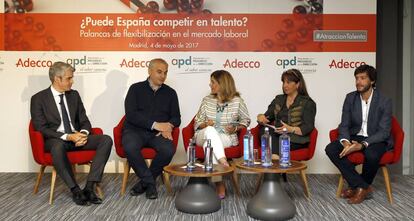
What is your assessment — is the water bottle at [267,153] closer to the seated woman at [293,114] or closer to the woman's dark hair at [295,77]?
the seated woman at [293,114]

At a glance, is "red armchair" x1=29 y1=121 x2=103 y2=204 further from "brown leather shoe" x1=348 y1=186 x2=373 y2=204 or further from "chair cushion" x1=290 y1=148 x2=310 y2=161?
"brown leather shoe" x1=348 y1=186 x2=373 y2=204

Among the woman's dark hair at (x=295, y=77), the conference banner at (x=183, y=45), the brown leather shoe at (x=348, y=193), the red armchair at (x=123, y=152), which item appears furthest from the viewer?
the conference banner at (x=183, y=45)

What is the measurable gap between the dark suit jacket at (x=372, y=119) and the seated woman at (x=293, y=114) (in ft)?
1.20

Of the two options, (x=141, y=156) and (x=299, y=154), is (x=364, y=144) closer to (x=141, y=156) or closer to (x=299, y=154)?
(x=299, y=154)

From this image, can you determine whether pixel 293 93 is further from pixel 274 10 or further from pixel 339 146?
pixel 274 10

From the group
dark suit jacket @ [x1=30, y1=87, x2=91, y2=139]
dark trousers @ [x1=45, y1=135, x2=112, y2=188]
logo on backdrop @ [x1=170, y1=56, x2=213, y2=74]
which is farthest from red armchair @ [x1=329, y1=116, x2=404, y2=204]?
dark suit jacket @ [x1=30, y1=87, x2=91, y2=139]

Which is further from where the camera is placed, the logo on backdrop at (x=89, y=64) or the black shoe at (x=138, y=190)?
the logo on backdrop at (x=89, y=64)

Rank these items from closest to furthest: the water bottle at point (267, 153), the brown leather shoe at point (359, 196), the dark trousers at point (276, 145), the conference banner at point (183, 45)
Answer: the water bottle at point (267, 153), the brown leather shoe at point (359, 196), the dark trousers at point (276, 145), the conference banner at point (183, 45)

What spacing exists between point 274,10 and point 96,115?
8.93 feet

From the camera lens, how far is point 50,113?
15.8 ft

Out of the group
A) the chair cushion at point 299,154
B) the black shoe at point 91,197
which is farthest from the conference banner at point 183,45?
the black shoe at point 91,197

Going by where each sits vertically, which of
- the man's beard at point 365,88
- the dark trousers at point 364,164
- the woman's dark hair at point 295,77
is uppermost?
the woman's dark hair at point 295,77

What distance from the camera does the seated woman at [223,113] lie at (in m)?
5.05

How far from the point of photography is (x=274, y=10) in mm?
6113
